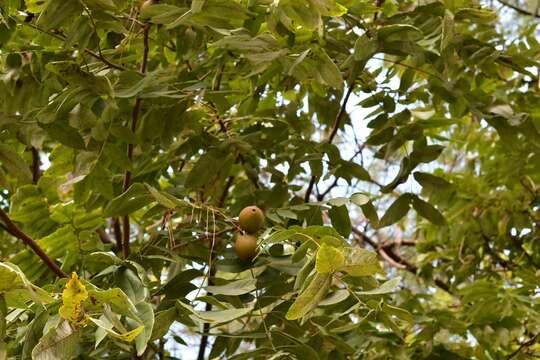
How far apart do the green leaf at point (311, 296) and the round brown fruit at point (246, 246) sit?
0.35 m

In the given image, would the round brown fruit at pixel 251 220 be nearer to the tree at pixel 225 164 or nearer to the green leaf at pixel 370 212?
the tree at pixel 225 164

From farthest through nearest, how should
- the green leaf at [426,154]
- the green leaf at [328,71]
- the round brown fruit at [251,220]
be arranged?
the green leaf at [426,154]
the green leaf at [328,71]
the round brown fruit at [251,220]

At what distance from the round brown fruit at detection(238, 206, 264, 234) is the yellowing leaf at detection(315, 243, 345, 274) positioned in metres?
0.36

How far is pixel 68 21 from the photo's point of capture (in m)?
1.33

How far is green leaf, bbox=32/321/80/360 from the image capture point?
88cm

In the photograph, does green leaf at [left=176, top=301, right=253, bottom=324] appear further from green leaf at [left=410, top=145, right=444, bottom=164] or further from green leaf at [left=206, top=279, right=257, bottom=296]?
green leaf at [left=410, top=145, right=444, bottom=164]

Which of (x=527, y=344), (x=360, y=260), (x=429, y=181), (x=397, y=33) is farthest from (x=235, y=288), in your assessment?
(x=527, y=344)

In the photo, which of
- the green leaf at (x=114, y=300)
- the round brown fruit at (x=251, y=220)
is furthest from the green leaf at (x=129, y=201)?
the green leaf at (x=114, y=300)

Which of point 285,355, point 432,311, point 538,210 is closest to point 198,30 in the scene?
point 285,355

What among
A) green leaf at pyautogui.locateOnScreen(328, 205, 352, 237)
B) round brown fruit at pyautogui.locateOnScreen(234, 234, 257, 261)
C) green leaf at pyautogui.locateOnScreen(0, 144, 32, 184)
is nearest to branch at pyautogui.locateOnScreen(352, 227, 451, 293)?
green leaf at pyautogui.locateOnScreen(328, 205, 352, 237)

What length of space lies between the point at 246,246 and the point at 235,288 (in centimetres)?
8

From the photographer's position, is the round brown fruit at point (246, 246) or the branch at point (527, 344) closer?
the round brown fruit at point (246, 246)

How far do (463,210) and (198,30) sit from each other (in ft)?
3.26

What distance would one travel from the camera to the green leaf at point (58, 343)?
0.88 metres
